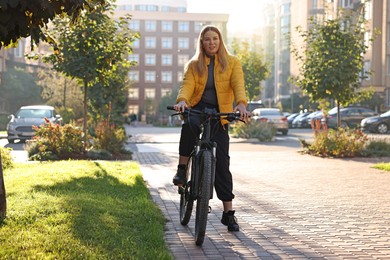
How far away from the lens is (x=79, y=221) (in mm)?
6359

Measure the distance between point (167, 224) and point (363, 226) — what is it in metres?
1.93

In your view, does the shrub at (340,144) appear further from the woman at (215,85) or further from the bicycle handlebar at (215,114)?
the bicycle handlebar at (215,114)

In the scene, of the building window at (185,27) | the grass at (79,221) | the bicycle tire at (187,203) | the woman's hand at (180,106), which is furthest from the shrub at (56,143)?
the building window at (185,27)

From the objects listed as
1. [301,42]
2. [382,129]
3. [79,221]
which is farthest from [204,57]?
[301,42]

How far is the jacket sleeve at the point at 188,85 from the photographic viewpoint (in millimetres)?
6429

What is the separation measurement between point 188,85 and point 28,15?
1.60 meters

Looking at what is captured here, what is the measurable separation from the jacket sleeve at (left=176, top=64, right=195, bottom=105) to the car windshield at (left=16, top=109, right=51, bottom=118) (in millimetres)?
22711

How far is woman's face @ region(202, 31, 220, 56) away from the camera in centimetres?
658

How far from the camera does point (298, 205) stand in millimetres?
8758

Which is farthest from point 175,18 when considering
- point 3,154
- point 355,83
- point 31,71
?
point 3,154

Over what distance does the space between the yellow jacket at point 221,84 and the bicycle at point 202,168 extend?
28cm

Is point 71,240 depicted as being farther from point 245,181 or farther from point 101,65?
point 101,65

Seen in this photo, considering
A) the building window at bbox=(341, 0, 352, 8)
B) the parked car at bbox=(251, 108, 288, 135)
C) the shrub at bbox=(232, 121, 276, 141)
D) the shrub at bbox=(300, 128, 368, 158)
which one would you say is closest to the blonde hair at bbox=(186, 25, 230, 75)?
the shrub at bbox=(300, 128, 368, 158)

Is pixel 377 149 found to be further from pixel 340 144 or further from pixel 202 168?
pixel 202 168
